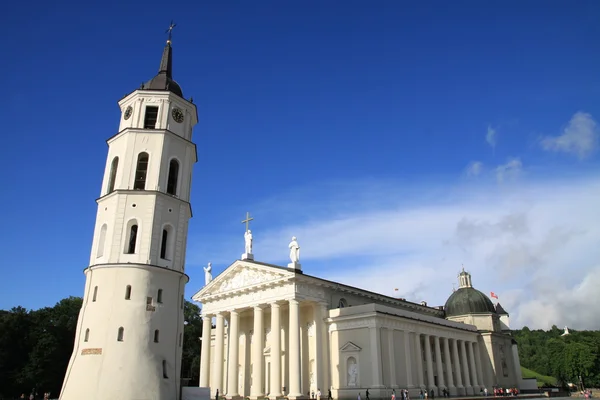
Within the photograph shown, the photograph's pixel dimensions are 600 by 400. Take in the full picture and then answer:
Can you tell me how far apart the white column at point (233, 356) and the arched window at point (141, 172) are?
22.7m

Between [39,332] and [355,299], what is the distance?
3191 centimetres

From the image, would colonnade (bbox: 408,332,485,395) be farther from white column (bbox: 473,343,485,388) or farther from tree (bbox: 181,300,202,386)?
tree (bbox: 181,300,202,386)

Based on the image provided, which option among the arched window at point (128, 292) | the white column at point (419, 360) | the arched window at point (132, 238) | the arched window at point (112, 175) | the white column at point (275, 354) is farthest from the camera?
the white column at point (419, 360)

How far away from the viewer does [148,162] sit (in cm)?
2545

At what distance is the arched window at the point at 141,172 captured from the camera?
83.0 feet

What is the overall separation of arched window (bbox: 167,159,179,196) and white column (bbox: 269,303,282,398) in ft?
60.0

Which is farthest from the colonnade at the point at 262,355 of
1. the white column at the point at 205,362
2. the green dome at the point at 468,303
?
the green dome at the point at 468,303

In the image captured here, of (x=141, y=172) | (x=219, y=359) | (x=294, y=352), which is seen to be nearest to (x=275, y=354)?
(x=294, y=352)

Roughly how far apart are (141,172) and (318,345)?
2278 centimetres

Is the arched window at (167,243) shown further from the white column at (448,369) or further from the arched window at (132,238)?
the white column at (448,369)

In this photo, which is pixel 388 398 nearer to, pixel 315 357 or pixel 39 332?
pixel 315 357

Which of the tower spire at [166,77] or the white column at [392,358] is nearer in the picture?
the tower spire at [166,77]

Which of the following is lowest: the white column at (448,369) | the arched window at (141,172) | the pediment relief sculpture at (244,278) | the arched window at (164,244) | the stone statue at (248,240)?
the white column at (448,369)

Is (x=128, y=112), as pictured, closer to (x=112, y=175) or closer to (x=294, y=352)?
(x=112, y=175)
